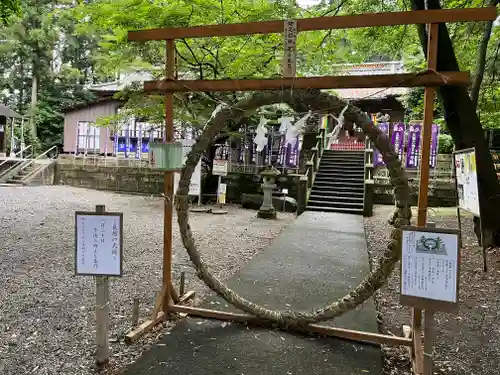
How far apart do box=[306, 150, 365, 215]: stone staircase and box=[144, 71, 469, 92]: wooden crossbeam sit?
9200 millimetres

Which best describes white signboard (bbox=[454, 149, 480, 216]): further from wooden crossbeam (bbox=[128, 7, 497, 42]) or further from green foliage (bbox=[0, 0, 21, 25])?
green foliage (bbox=[0, 0, 21, 25])

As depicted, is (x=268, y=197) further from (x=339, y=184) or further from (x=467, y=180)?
(x=467, y=180)

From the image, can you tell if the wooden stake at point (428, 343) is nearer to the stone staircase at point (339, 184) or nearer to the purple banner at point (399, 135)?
the stone staircase at point (339, 184)

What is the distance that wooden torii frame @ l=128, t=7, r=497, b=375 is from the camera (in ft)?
10.1

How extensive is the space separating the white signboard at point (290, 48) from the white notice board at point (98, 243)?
6.29 ft

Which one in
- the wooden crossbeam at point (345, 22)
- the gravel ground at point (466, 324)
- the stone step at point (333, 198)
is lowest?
the gravel ground at point (466, 324)

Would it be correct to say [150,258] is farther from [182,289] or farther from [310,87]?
[310,87]

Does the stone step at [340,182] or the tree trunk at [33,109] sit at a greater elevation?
the tree trunk at [33,109]

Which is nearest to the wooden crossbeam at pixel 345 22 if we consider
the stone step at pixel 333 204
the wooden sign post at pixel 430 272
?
the wooden sign post at pixel 430 272

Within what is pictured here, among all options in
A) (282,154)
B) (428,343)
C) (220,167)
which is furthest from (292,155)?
(428,343)

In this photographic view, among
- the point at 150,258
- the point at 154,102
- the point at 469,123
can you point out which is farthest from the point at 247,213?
the point at 469,123

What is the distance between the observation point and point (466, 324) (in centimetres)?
402

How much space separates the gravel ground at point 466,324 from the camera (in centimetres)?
318

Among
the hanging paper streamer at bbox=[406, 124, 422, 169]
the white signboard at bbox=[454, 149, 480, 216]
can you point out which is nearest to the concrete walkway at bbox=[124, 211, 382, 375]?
the white signboard at bbox=[454, 149, 480, 216]
